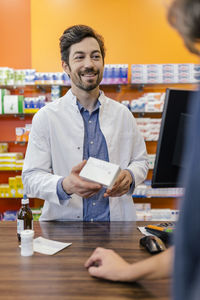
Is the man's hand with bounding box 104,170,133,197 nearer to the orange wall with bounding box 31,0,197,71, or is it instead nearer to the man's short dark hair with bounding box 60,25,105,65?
the man's short dark hair with bounding box 60,25,105,65

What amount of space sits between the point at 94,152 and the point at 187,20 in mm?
1573

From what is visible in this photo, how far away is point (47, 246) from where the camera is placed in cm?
134

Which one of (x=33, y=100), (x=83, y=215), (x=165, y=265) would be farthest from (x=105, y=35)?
(x=165, y=265)

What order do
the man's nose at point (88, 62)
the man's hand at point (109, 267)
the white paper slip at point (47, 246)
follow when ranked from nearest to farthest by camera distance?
1. the man's hand at point (109, 267)
2. the white paper slip at point (47, 246)
3. the man's nose at point (88, 62)

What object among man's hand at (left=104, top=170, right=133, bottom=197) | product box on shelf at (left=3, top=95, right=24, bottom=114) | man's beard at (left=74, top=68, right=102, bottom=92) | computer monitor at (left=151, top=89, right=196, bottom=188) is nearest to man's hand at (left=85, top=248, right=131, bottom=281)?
computer monitor at (left=151, top=89, right=196, bottom=188)

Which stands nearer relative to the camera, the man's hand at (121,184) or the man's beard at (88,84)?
the man's hand at (121,184)

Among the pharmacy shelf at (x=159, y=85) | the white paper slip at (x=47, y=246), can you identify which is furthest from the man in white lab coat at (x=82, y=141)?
the pharmacy shelf at (x=159, y=85)

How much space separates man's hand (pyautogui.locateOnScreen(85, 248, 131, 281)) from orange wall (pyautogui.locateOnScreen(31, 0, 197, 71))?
3.70 m

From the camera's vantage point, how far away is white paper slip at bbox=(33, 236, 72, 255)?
4.22ft

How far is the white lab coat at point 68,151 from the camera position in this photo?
190 cm

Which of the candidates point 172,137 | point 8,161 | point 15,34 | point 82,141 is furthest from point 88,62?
point 15,34

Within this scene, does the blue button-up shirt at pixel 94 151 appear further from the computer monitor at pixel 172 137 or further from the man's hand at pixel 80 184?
the computer monitor at pixel 172 137

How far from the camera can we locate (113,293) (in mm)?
931

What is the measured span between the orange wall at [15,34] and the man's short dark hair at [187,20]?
14.0ft
